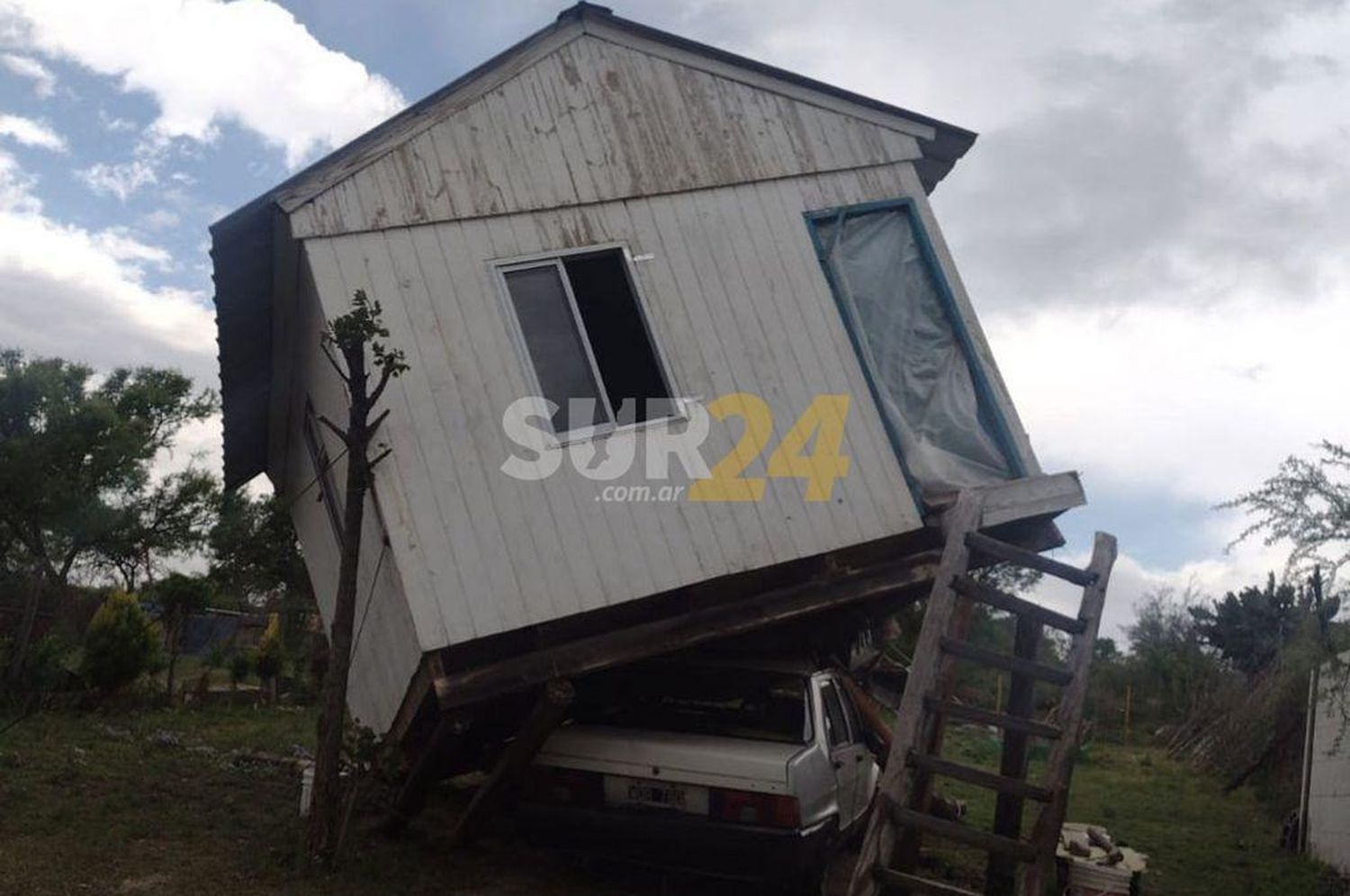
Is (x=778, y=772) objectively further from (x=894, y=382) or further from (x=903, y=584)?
(x=894, y=382)

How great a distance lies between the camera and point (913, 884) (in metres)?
6.03

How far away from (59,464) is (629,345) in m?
16.0

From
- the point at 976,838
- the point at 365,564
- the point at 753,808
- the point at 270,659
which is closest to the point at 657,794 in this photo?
the point at 753,808

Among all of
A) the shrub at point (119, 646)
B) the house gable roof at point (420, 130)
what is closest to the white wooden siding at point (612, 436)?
the house gable roof at point (420, 130)

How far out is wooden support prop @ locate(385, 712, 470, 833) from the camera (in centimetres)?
710

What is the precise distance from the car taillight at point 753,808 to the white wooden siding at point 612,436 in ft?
4.30

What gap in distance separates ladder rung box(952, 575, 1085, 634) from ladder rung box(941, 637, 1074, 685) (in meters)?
0.28

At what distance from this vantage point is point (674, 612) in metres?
7.20

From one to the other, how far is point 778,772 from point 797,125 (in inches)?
187

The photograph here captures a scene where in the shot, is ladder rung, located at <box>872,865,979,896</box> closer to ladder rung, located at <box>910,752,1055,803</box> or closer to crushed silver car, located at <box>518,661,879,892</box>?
crushed silver car, located at <box>518,661,879,892</box>

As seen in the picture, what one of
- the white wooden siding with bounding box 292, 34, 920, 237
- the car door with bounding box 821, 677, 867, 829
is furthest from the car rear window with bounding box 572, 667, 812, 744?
the white wooden siding with bounding box 292, 34, 920, 237

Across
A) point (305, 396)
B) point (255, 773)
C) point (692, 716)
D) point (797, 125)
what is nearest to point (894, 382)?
point (797, 125)

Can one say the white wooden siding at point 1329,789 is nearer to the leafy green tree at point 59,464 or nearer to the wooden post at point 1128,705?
the wooden post at point 1128,705

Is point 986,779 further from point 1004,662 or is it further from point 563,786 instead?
point 563,786
